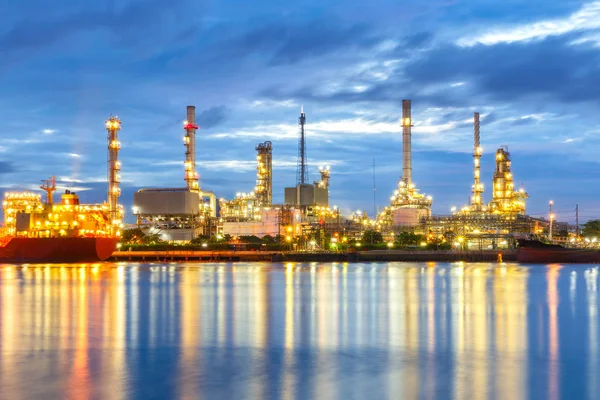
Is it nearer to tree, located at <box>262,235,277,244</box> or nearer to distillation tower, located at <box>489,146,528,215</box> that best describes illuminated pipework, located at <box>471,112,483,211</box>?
distillation tower, located at <box>489,146,528,215</box>

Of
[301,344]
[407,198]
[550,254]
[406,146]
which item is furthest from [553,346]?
[406,146]

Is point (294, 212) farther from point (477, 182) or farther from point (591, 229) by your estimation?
point (591, 229)

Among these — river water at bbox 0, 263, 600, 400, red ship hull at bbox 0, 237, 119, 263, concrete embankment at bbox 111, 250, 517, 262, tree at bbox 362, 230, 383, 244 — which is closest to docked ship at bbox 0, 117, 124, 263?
red ship hull at bbox 0, 237, 119, 263

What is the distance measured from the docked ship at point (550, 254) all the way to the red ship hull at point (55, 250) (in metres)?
49.0

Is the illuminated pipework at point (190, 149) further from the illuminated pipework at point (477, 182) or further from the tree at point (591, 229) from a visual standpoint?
the tree at point (591, 229)

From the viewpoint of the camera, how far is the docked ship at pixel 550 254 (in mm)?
88375

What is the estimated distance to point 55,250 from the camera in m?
90.1

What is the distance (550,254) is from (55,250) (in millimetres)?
57024

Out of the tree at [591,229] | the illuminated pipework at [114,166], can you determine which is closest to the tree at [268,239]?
the illuminated pipework at [114,166]

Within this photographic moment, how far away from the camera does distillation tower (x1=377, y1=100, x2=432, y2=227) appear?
365 ft

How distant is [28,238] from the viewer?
90.9 metres

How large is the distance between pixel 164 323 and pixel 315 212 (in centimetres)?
9449

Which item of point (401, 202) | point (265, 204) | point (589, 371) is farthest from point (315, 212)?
point (589, 371)

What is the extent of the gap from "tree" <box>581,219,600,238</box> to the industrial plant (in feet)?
56.8
